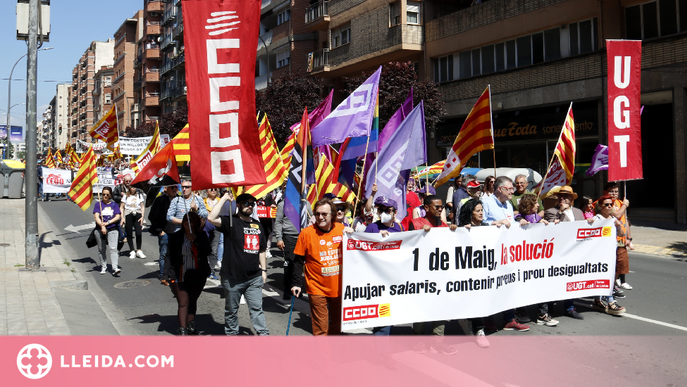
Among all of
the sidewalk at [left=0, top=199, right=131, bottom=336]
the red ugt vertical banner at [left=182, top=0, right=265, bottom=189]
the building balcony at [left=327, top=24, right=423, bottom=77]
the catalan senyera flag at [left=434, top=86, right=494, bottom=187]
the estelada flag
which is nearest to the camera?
the red ugt vertical banner at [left=182, top=0, right=265, bottom=189]

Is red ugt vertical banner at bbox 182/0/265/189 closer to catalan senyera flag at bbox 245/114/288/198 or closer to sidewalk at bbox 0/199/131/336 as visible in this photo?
sidewalk at bbox 0/199/131/336

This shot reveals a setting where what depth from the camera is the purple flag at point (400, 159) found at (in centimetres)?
770

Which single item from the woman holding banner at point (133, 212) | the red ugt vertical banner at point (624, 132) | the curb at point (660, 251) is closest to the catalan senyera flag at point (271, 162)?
the woman holding banner at point (133, 212)

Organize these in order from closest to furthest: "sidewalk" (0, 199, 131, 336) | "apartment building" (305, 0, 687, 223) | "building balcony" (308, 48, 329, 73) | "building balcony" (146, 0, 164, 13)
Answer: "sidewalk" (0, 199, 131, 336) → "apartment building" (305, 0, 687, 223) → "building balcony" (308, 48, 329, 73) → "building balcony" (146, 0, 164, 13)

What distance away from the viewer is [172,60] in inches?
2493

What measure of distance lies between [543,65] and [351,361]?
19.7 meters

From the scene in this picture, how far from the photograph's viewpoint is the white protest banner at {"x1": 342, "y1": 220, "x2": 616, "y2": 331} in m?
5.53

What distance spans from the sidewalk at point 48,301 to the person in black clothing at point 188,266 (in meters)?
0.95

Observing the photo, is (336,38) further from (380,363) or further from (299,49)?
(380,363)

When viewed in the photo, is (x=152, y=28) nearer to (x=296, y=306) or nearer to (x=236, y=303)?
(x=296, y=306)

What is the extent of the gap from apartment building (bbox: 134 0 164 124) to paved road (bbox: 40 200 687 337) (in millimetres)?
63643

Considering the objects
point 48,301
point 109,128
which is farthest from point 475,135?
point 109,128

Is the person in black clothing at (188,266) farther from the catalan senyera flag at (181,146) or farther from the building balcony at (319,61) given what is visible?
the building balcony at (319,61)

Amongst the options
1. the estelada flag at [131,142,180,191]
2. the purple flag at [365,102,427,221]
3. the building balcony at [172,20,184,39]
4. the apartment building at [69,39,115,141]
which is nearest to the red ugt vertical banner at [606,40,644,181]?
the purple flag at [365,102,427,221]
